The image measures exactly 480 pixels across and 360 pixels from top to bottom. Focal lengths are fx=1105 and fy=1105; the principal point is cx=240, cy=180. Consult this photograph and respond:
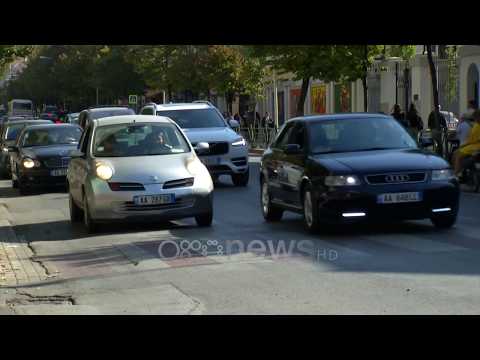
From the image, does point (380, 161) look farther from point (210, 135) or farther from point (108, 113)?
point (108, 113)

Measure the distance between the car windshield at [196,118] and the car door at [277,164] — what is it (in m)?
8.77

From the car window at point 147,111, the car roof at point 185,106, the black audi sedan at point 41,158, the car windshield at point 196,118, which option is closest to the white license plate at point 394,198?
the black audi sedan at point 41,158

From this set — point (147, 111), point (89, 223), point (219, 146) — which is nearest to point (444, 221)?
point (89, 223)

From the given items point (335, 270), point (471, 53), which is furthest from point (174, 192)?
point (471, 53)

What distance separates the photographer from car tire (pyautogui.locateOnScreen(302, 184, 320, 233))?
13.7 metres

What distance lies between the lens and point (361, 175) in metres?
13.4

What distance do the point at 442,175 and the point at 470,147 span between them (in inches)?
295

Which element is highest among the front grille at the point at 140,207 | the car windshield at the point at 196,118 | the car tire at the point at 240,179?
the car windshield at the point at 196,118

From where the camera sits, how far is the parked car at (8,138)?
31125 mm

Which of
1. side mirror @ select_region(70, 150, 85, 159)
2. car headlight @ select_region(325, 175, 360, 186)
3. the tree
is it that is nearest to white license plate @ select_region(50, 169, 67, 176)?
side mirror @ select_region(70, 150, 85, 159)
